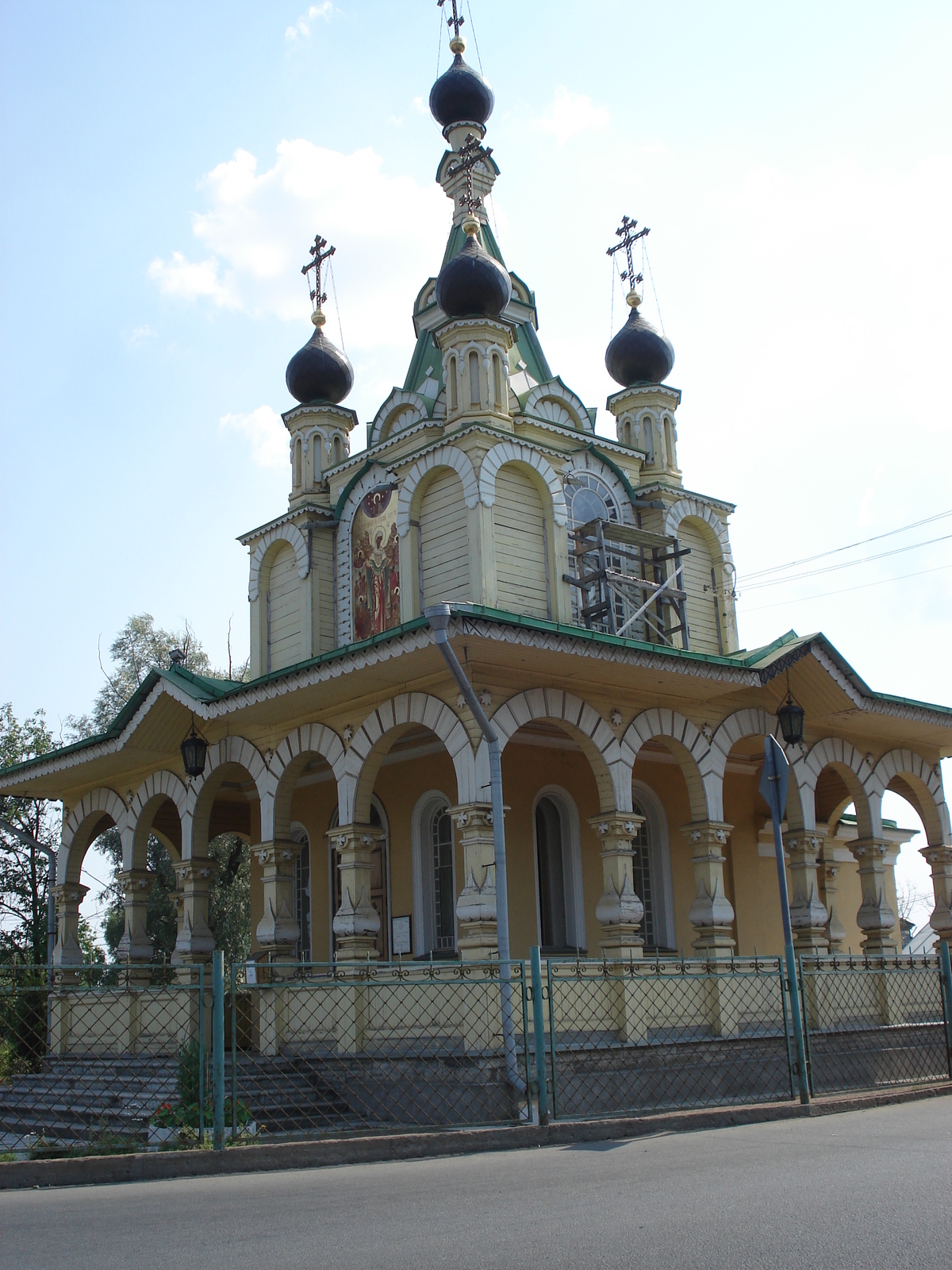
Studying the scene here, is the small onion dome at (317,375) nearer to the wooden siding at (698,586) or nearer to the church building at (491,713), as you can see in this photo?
the church building at (491,713)

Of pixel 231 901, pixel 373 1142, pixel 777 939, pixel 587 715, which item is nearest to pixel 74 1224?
pixel 373 1142

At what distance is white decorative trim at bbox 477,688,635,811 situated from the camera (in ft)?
37.7

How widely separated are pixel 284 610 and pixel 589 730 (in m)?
6.39

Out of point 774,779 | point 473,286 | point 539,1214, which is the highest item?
point 473,286

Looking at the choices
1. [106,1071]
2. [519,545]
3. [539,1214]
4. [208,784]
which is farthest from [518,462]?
[539,1214]

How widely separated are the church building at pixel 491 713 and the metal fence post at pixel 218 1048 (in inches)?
139

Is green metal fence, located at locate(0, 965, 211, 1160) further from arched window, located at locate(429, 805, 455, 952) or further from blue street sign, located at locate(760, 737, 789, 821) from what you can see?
blue street sign, located at locate(760, 737, 789, 821)

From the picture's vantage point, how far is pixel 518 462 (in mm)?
14156

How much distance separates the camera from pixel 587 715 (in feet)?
39.4

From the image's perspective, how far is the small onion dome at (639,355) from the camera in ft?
58.6

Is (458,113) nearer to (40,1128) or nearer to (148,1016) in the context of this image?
(148,1016)

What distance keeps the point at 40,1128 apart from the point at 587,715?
640 centimetres

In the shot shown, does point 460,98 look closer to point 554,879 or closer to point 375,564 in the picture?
point 375,564

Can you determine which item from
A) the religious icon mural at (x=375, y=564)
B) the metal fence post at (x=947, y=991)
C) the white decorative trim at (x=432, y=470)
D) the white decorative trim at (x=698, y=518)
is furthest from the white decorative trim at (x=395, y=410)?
the metal fence post at (x=947, y=991)
